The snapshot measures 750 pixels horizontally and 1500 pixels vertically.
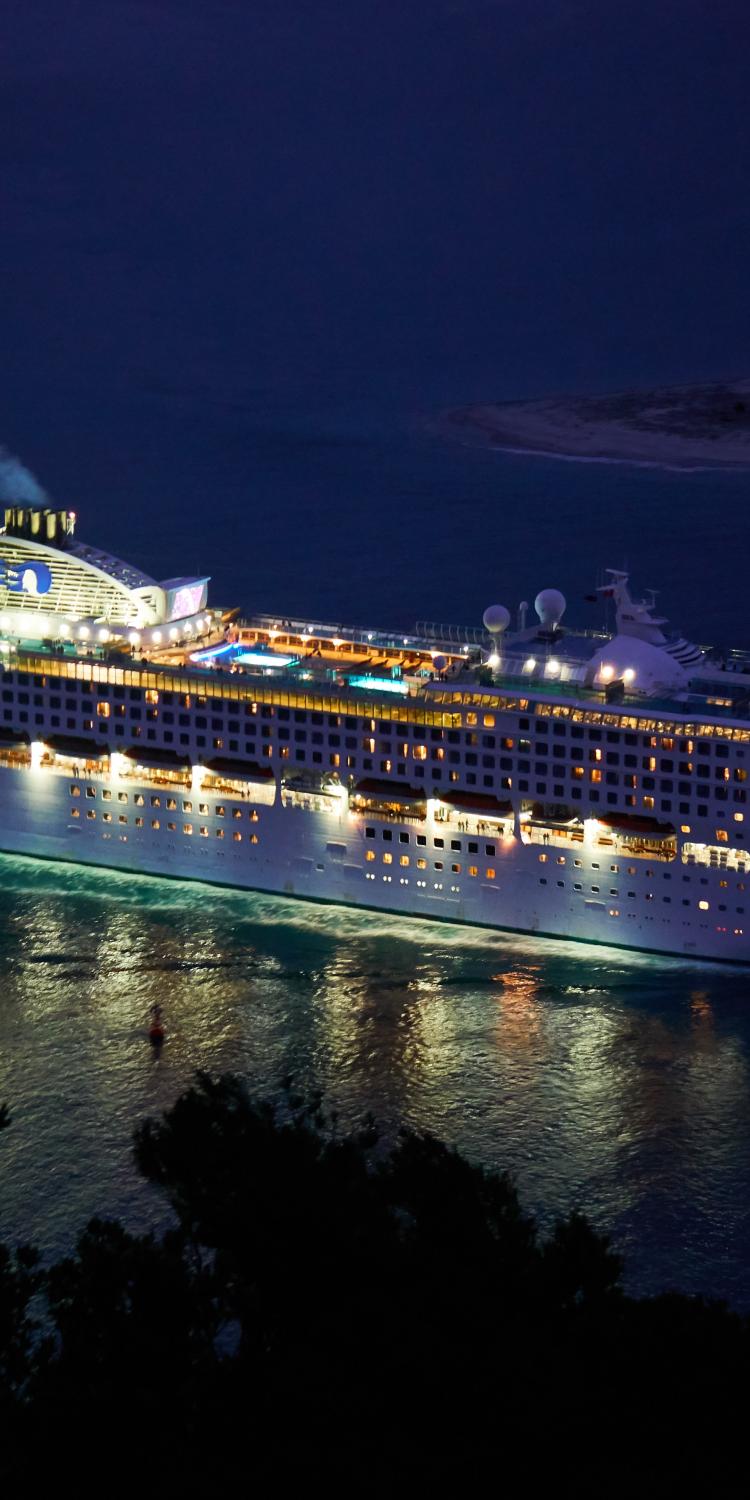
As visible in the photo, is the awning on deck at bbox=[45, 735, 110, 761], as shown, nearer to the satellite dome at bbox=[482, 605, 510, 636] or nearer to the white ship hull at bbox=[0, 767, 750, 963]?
the white ship hull at bbox=[0, 767, 750, 963]

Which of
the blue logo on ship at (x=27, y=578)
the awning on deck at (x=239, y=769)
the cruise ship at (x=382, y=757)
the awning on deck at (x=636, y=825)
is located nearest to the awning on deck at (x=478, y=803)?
the cruise ship at (x=382, y=757)

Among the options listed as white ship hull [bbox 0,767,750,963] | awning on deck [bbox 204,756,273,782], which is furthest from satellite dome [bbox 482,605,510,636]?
awning on deck [bbox 204,756,273,782]

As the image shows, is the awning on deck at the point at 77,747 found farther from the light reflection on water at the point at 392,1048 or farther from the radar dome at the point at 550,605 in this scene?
the radar dome at the point at 550,605

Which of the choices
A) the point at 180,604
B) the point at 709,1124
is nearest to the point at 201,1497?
the point at 709,1124

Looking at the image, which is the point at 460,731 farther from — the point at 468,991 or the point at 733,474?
the point at 733,474

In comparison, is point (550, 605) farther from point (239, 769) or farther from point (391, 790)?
point (239, 769)

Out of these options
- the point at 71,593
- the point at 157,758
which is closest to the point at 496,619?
the point at 157,758
